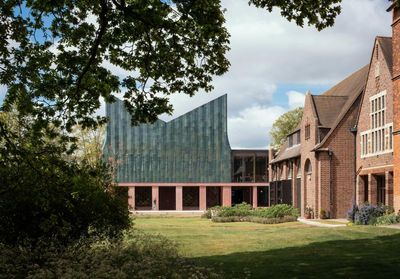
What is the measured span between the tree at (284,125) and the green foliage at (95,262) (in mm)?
63868

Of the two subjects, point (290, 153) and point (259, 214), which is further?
point (290, 153)

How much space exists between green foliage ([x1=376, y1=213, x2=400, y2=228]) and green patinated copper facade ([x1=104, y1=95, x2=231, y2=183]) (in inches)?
1685

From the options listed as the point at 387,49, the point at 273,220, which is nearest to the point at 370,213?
the point at 273,220

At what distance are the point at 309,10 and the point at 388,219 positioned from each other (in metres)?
16.9

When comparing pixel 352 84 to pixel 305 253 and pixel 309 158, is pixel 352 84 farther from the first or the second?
pixel 305 253

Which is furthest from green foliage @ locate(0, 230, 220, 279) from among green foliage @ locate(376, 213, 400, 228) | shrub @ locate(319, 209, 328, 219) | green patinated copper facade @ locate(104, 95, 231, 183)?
green patinated copper facade @ locate(104, 95, 231, 183)

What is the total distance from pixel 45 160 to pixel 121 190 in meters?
6.51

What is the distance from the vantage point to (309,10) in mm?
11727

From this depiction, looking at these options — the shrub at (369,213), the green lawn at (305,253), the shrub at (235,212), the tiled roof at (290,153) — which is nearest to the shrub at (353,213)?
the shrub at (369,213)

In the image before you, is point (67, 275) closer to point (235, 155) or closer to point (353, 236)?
point (353, 236)

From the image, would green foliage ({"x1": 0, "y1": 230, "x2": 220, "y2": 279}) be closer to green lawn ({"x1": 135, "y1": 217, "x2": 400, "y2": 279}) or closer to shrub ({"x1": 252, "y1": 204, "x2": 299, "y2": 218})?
green lawn ({"x1": 135, "y1": 217, "x2": 400, "y2": 279})

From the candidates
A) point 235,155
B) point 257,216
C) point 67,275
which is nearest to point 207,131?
point 235,155

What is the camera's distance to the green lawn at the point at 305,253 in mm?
12281

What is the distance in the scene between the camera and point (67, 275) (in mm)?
9648
